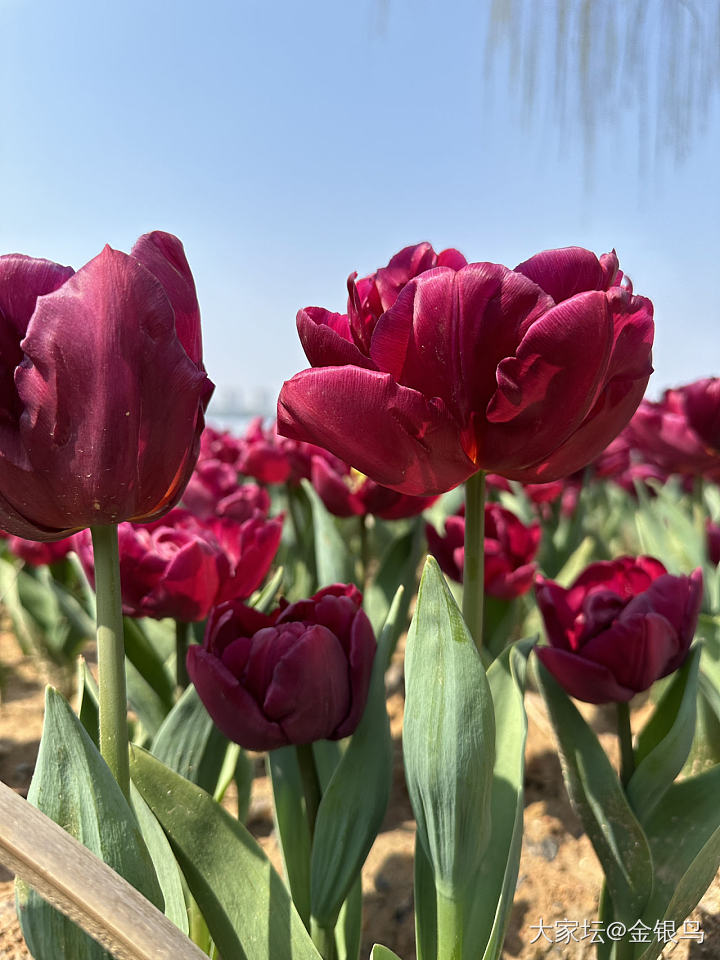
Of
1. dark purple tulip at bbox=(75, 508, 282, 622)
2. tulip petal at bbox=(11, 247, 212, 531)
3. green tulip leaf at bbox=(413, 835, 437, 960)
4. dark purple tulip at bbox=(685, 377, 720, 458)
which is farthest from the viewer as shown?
dark purple tulip at bbox=(685, 377, 720, 458)

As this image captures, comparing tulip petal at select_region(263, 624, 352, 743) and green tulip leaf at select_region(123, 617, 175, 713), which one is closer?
tulip petal at select_region(263, 624, 352, 743)

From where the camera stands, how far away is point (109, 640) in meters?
0.49

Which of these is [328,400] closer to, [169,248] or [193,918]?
[169,248]

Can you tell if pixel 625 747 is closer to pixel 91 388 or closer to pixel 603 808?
pixel 603 808

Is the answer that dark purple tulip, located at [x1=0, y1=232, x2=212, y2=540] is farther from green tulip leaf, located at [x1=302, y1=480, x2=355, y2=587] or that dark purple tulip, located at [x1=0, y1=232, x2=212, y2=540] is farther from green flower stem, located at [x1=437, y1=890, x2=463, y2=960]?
green tulip leaf, located at [x1=302, y1=480, x2=355, y2=587]

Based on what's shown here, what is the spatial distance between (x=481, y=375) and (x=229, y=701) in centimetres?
32

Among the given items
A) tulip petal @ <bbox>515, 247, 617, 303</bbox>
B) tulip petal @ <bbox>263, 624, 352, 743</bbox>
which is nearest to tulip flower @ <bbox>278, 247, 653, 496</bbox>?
tulip petal @ <bbox>515, 247, 617, 303</bbox>

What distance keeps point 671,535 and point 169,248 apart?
1.34 meters

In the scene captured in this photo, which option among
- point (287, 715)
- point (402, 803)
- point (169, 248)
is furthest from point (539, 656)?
point (402, 803)

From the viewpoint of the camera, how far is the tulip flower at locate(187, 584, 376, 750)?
1.98 ft

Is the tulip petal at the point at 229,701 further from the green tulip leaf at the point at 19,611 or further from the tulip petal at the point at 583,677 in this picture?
the green tulip leaf at the point at 19,611

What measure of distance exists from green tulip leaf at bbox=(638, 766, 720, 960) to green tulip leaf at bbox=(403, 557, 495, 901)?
239 millimetres

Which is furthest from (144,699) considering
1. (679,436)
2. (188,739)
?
(679,436)

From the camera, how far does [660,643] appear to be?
0.70m
